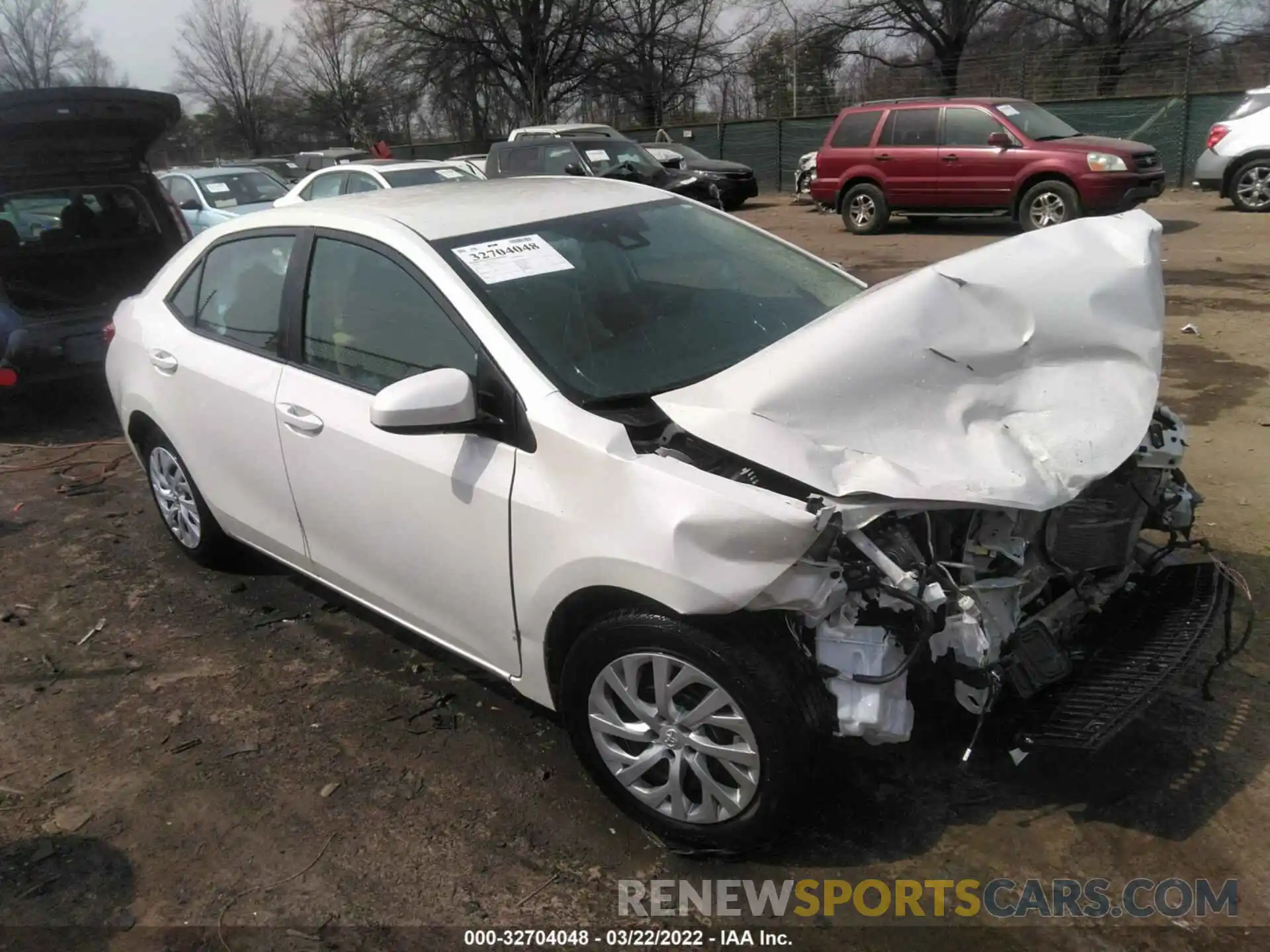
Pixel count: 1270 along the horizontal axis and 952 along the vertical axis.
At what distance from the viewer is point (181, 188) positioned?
43.4ft

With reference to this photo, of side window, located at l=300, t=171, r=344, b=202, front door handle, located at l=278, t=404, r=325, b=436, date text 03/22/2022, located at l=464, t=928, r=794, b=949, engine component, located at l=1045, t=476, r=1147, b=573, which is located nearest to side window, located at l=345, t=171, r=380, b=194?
side window, located at l=300, t=171, r=344, b=202

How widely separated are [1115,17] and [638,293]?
37575 mm

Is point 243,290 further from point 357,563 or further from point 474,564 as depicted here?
point 474,564

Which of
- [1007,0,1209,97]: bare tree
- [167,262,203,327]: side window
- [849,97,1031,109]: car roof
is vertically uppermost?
[1007,0,1209,97]: bare tree

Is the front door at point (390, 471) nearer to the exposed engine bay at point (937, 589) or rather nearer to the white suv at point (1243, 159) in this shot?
the exposed engine bay at point (937, 589)

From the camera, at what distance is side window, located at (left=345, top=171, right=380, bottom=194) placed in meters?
11.6

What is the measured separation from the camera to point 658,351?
3.14m

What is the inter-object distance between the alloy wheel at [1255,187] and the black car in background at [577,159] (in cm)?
809

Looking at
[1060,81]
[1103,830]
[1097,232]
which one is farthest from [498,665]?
[1060,81]

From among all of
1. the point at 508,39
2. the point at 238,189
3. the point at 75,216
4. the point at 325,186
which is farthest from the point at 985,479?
the point at 508,39

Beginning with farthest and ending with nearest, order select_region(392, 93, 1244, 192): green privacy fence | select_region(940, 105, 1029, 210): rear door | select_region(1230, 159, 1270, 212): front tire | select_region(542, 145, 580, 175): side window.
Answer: select_region(392, 93, 1244, 192): green privacy fence → select_region(542, 145, 580, 175): side window → select_region(1230, 159, 1270, 212): front tire → select_region(940, 105, 1029, 210): rear door

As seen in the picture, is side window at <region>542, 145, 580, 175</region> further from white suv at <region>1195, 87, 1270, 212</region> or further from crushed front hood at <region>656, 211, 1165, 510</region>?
crushed front hood at <region>656, 211, 1165, 510</region>

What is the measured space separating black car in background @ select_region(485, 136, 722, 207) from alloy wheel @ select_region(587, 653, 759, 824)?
41.2 ft

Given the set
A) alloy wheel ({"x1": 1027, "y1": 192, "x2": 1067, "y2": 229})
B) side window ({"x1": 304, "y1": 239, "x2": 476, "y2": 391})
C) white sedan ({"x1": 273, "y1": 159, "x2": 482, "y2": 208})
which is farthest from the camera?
alloy wheel ({"x1": 1027, "y1": 192, "x2": 1067, "y2": 229})
